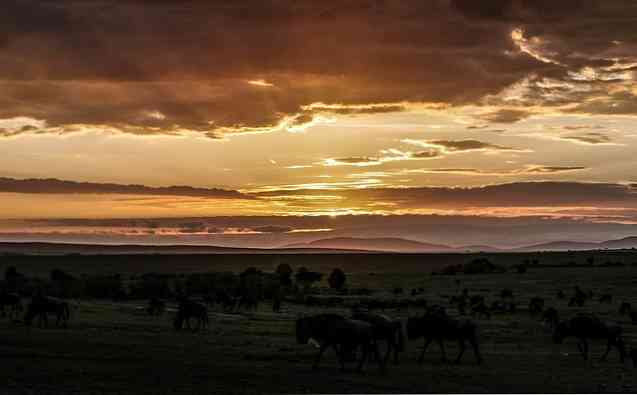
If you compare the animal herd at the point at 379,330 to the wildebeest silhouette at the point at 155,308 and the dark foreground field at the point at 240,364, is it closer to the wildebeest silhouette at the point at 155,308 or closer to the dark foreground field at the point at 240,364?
the dark foreground field at the point at 240,364

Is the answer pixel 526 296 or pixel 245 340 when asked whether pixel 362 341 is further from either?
pixel 526 296

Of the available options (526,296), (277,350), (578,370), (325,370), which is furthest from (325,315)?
(526,296)

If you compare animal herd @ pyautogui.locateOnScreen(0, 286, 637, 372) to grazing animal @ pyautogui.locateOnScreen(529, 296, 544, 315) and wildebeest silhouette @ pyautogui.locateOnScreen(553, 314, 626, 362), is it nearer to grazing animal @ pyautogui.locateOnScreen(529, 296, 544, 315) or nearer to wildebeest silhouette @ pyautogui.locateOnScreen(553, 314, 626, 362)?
wildebeest silhouette @ pyautogui.locateOnScreen(553, 314, 626, 362)

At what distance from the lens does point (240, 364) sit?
984 inches

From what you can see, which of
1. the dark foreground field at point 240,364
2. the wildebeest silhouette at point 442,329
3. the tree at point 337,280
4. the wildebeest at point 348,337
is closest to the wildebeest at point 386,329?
the dark foreground field at point 240,364

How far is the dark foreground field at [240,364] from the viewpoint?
2095 cm

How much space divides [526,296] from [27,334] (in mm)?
52946

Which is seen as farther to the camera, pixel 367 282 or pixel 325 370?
pixel 367 282

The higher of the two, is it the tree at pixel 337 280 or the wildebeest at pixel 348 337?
the wildebeest at pixel 348 337

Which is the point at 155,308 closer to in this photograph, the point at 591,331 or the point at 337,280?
the point at 591,331

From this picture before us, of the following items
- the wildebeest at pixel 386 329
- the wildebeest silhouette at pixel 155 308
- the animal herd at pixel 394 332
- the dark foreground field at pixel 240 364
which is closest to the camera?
the dark foreground field at pixel 240 364

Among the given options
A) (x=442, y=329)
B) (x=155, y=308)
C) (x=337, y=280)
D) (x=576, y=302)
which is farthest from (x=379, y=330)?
(x=337, y=280)

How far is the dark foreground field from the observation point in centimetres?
2095

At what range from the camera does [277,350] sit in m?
29.5
